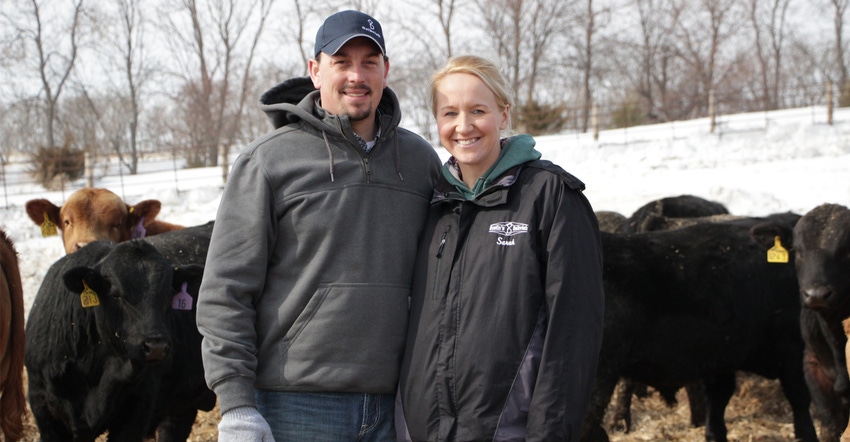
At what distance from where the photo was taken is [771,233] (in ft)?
20.7

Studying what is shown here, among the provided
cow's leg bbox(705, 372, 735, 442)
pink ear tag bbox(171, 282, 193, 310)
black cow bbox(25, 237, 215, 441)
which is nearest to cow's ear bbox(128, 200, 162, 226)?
black cow bbox(25, 237, 215, 441)

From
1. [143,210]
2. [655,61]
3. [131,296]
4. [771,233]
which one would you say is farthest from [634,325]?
[655,61]

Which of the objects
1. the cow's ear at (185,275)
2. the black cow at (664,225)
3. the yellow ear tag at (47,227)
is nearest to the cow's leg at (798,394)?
the black cow at (664,225)

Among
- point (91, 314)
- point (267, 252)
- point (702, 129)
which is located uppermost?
point (702, 129)

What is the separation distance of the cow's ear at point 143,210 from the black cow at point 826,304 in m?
6.15

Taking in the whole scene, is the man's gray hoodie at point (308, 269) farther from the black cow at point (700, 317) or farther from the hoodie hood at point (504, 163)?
the black cow at point (700, 317)

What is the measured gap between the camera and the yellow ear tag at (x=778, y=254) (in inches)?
244

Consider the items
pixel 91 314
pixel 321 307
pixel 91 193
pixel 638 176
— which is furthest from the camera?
pixel 638 176

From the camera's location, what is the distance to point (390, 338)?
2.87m

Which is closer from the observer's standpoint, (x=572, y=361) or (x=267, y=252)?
(x=572, y=361)

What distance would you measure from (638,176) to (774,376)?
450 inches

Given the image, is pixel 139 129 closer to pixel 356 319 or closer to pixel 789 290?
pixel 789 290

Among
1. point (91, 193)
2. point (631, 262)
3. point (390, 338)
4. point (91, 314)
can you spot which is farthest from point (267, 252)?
point (91, 193)

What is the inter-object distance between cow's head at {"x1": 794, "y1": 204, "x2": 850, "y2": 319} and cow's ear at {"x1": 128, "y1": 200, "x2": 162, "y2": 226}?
6.14 metres
